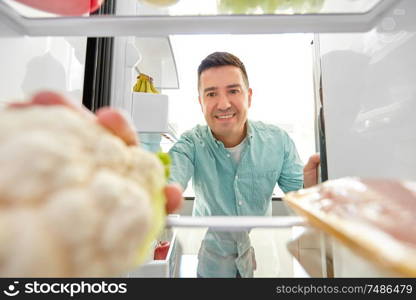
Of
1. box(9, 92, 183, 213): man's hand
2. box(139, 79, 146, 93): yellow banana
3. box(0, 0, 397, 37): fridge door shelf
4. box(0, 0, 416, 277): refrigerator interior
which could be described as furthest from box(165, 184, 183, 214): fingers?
box(139, 79, 146, 93): yellow banana

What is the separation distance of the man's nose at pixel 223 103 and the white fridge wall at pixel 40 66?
0.61 metres

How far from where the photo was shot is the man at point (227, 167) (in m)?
1.18

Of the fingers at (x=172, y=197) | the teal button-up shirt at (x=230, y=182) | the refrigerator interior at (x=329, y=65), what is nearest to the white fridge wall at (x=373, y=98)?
the refrigerator interior at (x=329, y=65)

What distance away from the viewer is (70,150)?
0.22 metres

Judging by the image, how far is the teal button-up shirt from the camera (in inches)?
46.4

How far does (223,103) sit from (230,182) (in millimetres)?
371

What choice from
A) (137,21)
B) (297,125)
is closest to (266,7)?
(137,21)

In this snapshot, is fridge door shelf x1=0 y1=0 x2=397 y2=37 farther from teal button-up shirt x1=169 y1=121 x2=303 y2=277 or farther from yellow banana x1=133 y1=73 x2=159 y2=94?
teal button-up shirt x1=169 y1=121 x2=303 y2=277

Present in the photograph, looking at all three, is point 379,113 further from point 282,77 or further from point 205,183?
point 282,77

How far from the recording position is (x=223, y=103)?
116cm

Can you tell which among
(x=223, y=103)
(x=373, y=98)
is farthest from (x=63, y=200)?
(x=223, y=103)

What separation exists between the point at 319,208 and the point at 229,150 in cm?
92

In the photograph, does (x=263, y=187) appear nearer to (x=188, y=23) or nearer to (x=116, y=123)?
(x=188, y=23)

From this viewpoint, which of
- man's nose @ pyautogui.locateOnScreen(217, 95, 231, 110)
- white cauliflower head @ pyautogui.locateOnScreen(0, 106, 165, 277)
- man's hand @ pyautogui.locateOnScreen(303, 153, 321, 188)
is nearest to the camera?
white cauliflower head @ pyautogui.locateOnScreen(0, 106, 165, 277)
